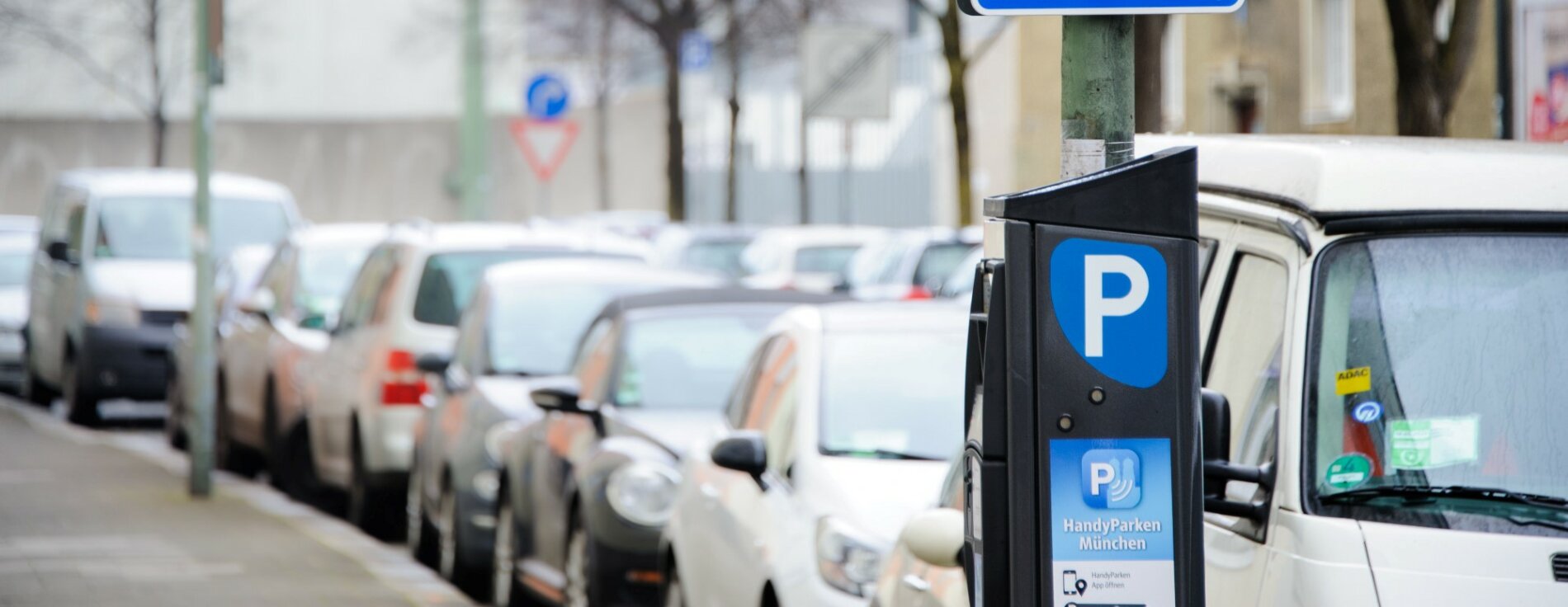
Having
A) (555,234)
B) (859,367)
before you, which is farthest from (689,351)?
(555,234)

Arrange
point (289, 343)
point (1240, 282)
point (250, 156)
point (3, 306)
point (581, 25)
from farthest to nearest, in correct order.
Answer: point (250, 156), point (581, 25), point (3, 306), point (289, 343), point (1240, 282)

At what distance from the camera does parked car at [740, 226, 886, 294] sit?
81.8 ft

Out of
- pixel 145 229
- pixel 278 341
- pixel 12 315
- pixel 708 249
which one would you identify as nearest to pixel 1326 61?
pixel 708 249

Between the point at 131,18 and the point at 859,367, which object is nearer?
the point at 859,367

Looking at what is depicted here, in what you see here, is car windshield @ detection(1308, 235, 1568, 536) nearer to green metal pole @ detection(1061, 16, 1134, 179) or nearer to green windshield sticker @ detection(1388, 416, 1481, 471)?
green windshield sticker @ detection(1388, 416, 1481, 471)

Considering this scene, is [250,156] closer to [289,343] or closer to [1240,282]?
[289,343]

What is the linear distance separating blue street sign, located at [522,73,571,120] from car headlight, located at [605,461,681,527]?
16672 mm

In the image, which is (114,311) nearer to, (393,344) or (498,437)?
(393,344)

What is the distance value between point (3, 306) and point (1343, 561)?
73.5ft

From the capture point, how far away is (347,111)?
56.8 metres

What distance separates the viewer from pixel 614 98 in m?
62.6

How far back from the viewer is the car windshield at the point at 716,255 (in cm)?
2755

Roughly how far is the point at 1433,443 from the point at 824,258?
70.0 ft

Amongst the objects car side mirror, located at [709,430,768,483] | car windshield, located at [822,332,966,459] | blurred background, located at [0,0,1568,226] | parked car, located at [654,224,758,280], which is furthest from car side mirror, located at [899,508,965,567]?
parked car, located at [654,224,758,280]
